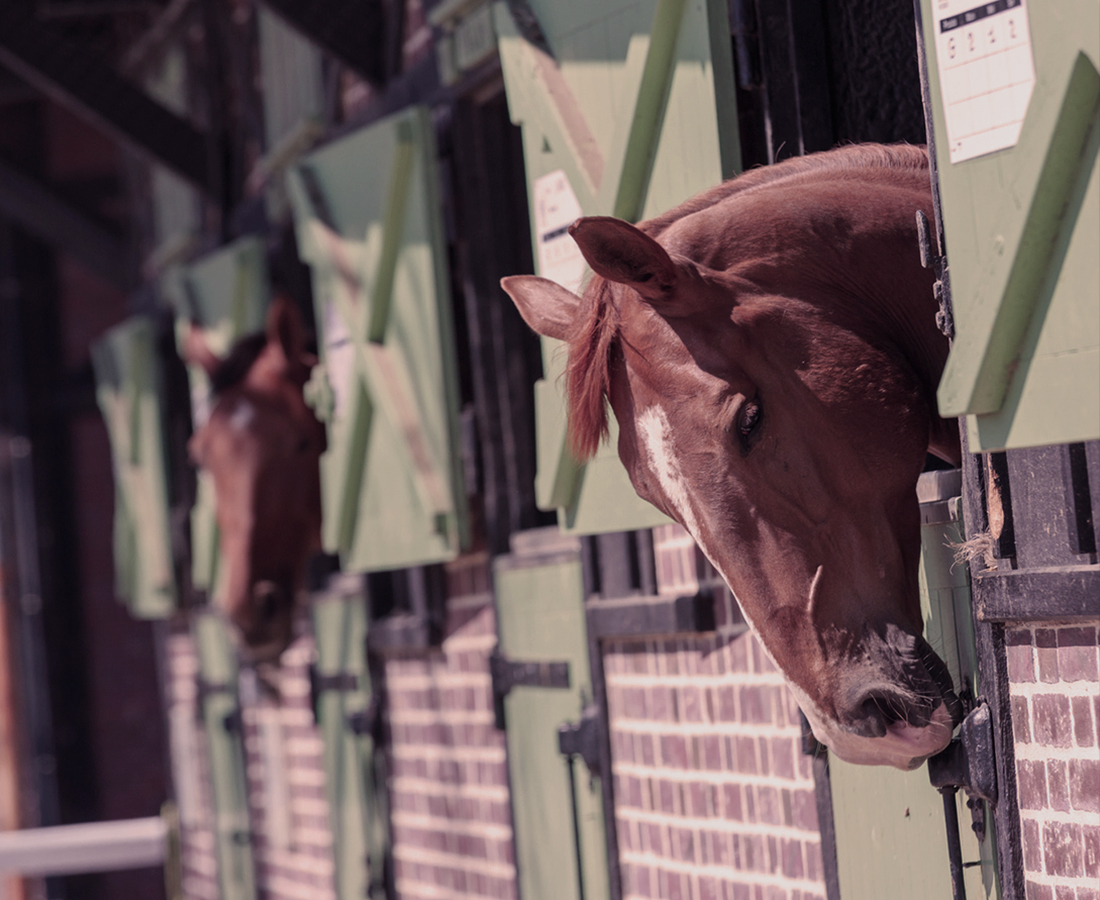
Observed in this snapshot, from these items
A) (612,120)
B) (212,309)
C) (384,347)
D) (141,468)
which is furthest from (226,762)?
(612,120)

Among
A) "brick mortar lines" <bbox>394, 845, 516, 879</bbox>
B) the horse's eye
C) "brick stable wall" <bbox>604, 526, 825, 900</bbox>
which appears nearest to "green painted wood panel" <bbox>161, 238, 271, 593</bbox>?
"brick mortar lines" <bbox>394, 845, 516, 879</bbox>

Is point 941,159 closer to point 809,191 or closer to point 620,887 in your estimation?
point 809,191

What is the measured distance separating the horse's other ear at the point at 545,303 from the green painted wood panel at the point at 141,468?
602 centimetres

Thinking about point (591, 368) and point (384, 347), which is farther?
point (384, 347)

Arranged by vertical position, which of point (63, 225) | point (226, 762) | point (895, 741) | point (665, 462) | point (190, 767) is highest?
point (63, 225)

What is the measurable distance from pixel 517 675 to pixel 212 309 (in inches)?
124

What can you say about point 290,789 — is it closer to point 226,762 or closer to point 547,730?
point 226,762

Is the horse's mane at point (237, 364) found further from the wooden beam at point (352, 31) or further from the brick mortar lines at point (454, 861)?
the brick mortar lines at point (454, 861)

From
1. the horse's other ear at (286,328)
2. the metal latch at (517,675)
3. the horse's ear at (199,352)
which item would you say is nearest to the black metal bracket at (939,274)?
the metal latch at (517,675)

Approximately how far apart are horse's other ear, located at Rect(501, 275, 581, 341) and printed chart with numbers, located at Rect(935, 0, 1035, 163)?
707mm

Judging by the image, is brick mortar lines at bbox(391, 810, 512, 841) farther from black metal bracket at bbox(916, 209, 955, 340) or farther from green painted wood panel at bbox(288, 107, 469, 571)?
black metal bracket at bbox(916, 209, 955, 340)

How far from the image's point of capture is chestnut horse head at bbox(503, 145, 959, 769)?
2.56m

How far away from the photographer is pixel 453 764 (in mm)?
5793

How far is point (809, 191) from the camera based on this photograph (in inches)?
111
